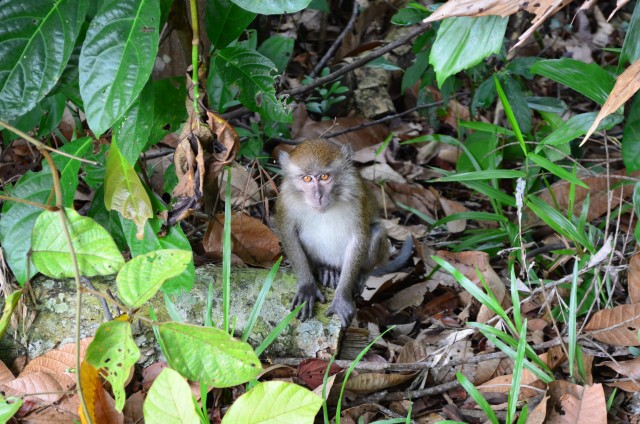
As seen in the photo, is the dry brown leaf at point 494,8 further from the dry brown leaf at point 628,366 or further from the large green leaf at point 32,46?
the dry brown leaf at point 628,366

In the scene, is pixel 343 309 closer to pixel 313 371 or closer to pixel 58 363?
pixel 313 371

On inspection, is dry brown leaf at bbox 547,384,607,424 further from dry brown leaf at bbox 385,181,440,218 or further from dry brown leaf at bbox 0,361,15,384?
dry brown leaf at bbox 385,181,440,218

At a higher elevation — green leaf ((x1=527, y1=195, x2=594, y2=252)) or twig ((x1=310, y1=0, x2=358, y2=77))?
twig ((x1=310, y1=0, x2=358, y2=77))

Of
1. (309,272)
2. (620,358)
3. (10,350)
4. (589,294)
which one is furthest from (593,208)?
(10,350)

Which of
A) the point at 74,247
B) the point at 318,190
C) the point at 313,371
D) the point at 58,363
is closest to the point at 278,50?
the point at 318,190

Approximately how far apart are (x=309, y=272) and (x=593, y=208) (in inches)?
93.2

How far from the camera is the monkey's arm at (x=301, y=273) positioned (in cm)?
414

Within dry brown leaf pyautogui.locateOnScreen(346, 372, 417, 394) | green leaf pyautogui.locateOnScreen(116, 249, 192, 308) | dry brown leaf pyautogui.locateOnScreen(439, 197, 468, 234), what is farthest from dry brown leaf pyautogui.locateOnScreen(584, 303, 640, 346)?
green leaf pyautogui.locateOnScreen(116, 249, 192, 308)

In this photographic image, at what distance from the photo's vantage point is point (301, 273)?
4.45m

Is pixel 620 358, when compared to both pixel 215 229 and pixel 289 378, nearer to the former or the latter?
pixel 289 378

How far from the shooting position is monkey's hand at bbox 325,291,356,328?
13.6 feet

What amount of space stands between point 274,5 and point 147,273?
106cm

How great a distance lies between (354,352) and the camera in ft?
13.7

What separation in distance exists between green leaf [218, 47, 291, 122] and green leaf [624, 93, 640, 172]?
6.09ft
